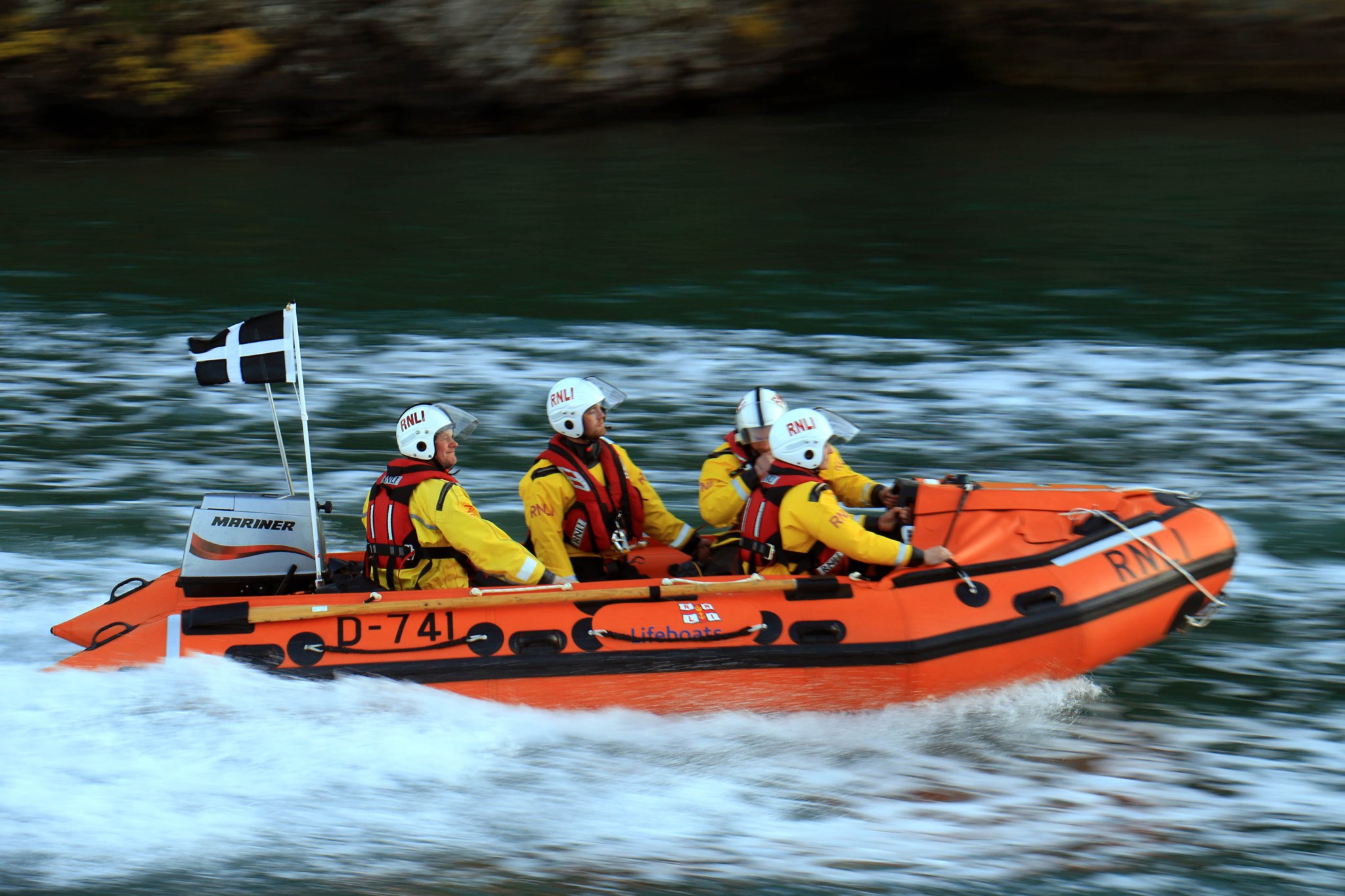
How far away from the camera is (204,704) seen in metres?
4.89

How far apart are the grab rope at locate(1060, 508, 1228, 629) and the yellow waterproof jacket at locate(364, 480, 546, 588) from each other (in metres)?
2.09

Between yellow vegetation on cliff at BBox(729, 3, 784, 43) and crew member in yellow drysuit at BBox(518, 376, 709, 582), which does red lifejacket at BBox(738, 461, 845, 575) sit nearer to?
crew member in yellow drysuit at BBox(518, 376, 709, 582)

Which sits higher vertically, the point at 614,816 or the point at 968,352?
the point at 968,352

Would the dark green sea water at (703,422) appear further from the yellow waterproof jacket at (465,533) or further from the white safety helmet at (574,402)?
the white safety helmet at (574,402)

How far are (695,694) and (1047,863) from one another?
132cm

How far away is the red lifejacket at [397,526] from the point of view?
4906mm

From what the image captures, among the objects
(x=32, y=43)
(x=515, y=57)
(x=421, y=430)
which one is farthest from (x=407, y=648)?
(x=32, y=43)

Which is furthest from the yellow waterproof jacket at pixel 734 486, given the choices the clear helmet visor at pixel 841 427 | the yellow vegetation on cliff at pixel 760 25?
the yellow vegetation on cliff at pixel 760 25

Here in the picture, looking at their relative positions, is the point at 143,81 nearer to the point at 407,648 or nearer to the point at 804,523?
the point at 407,648

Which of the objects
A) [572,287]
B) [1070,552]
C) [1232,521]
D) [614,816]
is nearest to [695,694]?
[614,816]

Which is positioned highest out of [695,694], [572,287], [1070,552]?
[572,287]

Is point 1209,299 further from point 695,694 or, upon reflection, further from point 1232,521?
point 695,694

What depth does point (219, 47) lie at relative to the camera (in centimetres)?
1508

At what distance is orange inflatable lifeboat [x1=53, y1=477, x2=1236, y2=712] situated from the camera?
4.77 metres
